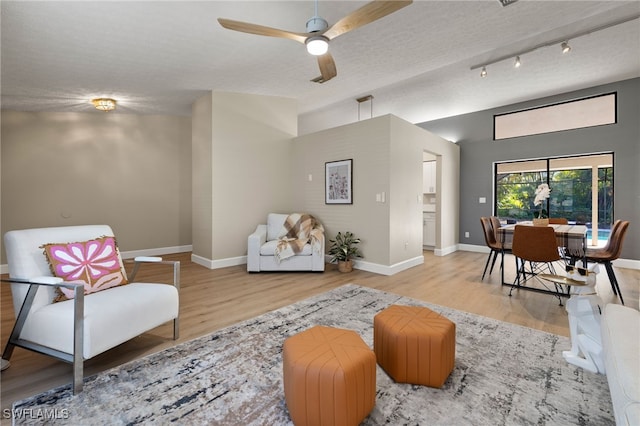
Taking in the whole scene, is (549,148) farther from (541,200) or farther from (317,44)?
(317,44)

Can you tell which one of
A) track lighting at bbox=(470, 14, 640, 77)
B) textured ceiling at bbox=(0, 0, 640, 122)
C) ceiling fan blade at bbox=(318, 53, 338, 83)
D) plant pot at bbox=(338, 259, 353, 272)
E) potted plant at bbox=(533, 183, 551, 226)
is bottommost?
plant pot at bbox=(338, 259, 353, 272)

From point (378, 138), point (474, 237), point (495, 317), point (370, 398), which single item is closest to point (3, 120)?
point (378, 138)

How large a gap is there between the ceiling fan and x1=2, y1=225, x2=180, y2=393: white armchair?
6.72ft

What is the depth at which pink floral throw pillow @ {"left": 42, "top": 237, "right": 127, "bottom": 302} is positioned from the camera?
6.16ft

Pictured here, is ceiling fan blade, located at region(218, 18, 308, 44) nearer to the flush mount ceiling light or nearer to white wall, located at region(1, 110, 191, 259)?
the flush mount ceiling light

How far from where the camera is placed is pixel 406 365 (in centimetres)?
159

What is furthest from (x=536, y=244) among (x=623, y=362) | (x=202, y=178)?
(x=202, y=178)

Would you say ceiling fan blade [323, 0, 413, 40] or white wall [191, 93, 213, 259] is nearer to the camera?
ceiling fan blade [323, 0, 413, 40]

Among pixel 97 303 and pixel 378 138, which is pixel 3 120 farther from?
pixel 378 138

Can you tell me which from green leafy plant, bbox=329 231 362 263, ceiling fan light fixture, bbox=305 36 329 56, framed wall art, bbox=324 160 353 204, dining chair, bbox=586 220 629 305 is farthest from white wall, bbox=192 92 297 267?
dining chair, bbox=586 220 629 305

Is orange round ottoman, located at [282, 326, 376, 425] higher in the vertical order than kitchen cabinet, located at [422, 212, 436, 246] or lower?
lower

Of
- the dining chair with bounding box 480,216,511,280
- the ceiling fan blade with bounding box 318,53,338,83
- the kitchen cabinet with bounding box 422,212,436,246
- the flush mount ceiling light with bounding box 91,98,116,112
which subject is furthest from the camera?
the kitchen cabinet with bounding box 422,212,436,246

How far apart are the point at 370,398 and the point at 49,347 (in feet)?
6.12

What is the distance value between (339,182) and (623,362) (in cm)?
391
